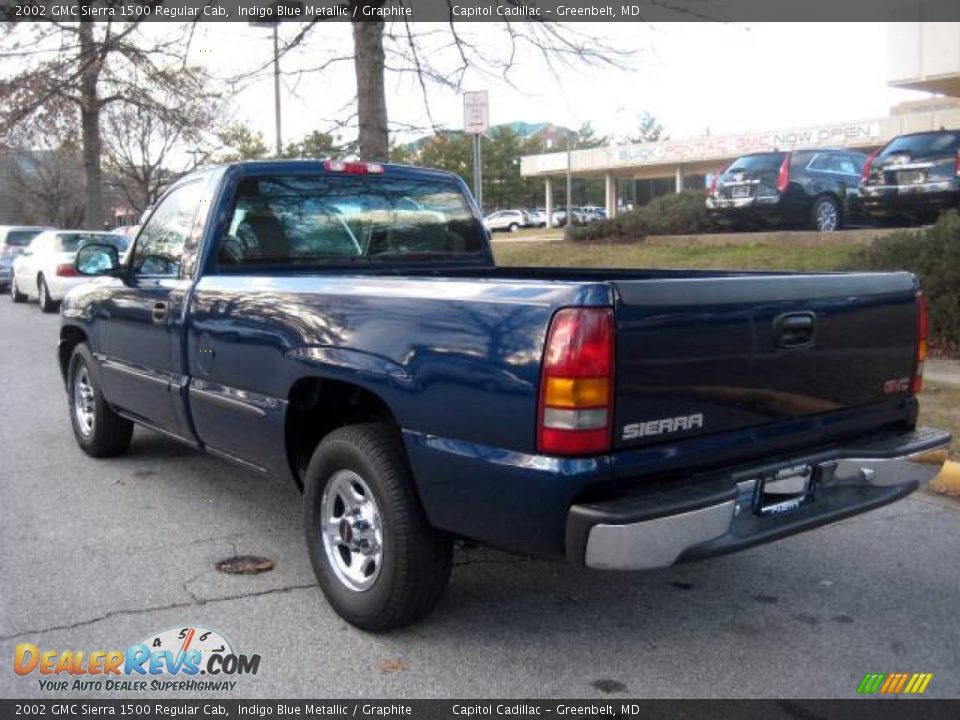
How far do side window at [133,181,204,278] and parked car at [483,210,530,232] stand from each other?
4799 cm

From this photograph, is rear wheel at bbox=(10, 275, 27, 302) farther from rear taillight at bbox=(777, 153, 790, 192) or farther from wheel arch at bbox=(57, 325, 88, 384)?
rear taillight at bbox=(777, 153, 790, 192)

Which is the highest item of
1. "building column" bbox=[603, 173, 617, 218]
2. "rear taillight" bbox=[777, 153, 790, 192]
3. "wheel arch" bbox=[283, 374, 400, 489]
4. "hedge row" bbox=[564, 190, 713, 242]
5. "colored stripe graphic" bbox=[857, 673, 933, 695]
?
"building column" bbox=[603, 173, 617, 218]

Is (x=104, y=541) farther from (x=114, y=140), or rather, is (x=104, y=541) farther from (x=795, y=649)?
(x=114, y=140)

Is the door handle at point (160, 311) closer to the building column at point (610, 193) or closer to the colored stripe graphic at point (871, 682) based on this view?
the colored stripe graphic at point (871, 682)

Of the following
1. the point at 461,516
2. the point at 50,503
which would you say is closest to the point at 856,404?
the point at 461,516

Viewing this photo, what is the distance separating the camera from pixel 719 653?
3643 millimetres

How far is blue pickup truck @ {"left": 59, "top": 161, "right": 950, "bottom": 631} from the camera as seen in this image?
Result: 10.00 ft

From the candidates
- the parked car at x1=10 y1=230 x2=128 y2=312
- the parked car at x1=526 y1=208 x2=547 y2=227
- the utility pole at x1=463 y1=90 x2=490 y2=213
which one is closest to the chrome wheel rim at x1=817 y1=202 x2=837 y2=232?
the utility pole at x1=463 y1=90 x2=490 y2=213

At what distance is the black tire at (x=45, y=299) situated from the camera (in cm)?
1725

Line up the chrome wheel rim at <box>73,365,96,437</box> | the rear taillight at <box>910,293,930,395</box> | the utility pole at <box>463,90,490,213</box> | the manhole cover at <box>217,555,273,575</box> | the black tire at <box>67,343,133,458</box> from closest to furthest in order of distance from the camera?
the rear taillight at <box>910,293,930,395</box> → the manhole cover at <box>217,555,273,575</box> → the black tire at <box>67,343,133,458</box> → the chrome wheel rim at <box>73,365,96,437</box> → the utility pole at <box>463,90,490,213</box>

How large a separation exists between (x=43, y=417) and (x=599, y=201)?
74.0 meters

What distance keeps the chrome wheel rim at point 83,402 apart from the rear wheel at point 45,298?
1157 cm

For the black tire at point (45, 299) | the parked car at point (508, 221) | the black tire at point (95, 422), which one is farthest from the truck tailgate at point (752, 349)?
the parked car at point (508, 221)

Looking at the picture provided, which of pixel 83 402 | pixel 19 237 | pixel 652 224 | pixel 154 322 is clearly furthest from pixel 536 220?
pixel 154 322
